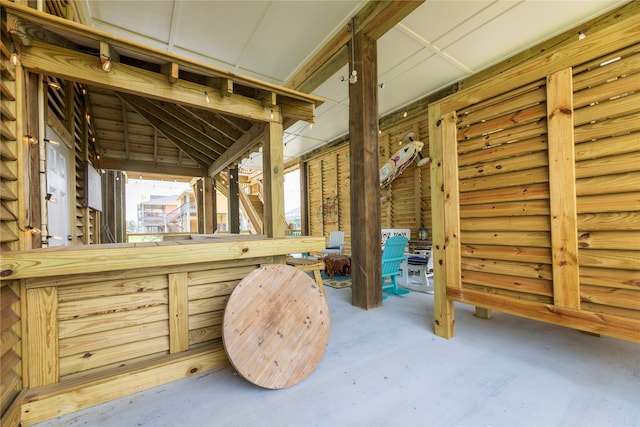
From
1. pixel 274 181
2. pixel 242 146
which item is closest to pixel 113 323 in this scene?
pixel 274 181

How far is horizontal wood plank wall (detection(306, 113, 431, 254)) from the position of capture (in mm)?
5934

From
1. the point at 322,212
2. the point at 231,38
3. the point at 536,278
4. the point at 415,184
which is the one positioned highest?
the point at 231,38

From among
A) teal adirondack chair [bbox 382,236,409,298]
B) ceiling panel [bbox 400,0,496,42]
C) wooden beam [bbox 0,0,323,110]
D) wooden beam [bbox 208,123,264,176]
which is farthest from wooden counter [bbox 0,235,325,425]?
ceiling panel [bbox 400,0,496,42]

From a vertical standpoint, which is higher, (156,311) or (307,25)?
(307,25)

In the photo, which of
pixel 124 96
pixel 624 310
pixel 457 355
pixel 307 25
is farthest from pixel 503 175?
pixel 124 96

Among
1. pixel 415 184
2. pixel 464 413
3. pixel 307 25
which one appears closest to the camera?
pixel 464 413

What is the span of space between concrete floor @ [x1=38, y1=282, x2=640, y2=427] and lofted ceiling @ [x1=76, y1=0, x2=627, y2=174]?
9.67ft

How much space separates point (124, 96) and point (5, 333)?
4253mm

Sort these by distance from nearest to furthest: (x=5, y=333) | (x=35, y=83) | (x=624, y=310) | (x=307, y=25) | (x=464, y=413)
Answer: (x=5, y=333), (x=464, y=413), (x=624, y=310), (x=35, y=83), (x=307, y=25)

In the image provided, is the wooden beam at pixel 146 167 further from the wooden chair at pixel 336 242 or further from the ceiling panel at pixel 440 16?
the ceiling panel at pixel 440 16

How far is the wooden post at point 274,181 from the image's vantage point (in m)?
2.55

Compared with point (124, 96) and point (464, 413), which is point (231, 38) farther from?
point (464, 413)

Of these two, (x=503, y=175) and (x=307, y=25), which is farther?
(x=307, y=25)

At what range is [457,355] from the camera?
7.36ft
